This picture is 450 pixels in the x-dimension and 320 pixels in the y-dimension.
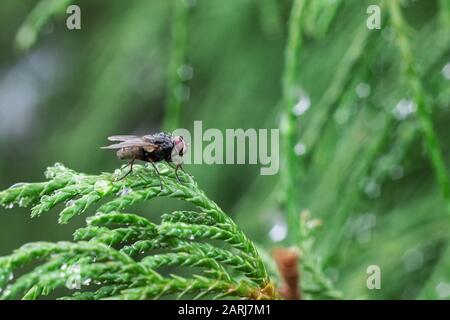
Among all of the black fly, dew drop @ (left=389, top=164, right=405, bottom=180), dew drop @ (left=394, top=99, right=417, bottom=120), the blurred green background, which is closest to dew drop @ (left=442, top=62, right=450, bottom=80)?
the blurred green background

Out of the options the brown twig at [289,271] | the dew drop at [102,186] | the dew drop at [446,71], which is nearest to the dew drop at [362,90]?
the dew drop at [446,71]

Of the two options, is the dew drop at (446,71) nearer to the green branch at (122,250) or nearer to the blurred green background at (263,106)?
the blurred green background at (263,106)

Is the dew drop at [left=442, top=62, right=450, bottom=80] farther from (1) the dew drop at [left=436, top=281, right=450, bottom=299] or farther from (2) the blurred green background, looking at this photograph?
(1) the dew drop at [left=436, top=281, right=450, bottom=299]

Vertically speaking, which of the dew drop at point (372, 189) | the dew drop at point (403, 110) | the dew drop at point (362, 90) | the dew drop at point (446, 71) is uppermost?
the dew drop at point (446, 71)

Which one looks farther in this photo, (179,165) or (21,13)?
(21,13)

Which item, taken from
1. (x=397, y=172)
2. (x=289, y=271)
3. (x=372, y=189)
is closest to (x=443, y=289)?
(x=372, y=189)

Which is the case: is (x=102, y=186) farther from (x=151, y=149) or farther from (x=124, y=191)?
(x=151, y=149)

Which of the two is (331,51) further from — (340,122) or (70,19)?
(70,19)
